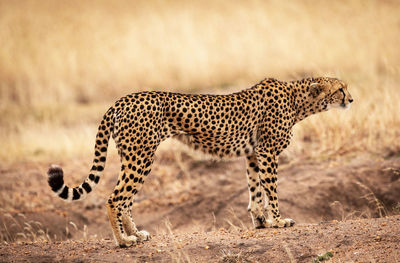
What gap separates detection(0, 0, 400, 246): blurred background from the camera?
316 inches

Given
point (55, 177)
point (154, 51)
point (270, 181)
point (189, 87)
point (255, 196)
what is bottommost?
point (255, 196)

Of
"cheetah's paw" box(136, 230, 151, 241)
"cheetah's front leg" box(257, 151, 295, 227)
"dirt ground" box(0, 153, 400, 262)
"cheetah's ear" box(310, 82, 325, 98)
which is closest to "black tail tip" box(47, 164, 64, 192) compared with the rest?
"dirt ground" box(0, 153, 400, 262)

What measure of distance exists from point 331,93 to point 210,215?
2534 mm

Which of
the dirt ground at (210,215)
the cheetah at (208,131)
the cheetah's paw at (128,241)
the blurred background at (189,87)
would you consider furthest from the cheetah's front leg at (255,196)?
the cheetah's paw at (128,241)

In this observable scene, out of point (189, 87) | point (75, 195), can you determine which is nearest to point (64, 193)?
point (75, 195)

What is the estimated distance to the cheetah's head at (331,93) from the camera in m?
6.25

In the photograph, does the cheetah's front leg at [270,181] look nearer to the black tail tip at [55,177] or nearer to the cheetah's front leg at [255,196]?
the cheetah's front leg at [255,196]

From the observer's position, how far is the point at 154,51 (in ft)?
51.1

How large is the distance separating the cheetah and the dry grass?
486 cm

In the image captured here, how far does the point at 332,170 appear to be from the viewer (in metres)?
8.28

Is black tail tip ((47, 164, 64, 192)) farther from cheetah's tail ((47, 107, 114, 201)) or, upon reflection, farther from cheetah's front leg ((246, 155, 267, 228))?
cheetah's front leg ((246, 155, 267, 228))

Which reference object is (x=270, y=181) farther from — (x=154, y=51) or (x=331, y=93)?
(x=154, y=51)

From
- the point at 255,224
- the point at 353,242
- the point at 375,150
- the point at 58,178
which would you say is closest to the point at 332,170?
the point at 375,150

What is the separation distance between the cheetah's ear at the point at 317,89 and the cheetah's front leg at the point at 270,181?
80cm
